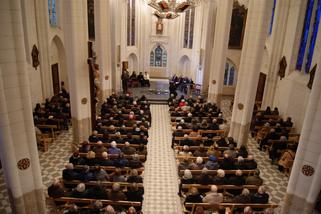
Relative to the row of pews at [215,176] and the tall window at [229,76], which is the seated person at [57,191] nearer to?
the row of pews at [215,176]

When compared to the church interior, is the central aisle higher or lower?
lower

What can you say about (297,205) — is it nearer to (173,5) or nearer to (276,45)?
(173,5)

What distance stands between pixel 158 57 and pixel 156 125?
15.1m

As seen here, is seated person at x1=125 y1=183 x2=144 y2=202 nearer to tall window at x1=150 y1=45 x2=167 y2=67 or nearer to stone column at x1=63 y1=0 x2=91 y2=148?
stone column at x1=63 y1=0 x2=91 y2=148

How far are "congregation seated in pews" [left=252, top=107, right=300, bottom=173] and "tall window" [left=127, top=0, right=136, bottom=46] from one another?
15085 millimetres

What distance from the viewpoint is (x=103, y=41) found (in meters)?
16.6

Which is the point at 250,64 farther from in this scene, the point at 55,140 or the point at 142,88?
the point at 142,88

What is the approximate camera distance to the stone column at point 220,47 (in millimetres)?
16237

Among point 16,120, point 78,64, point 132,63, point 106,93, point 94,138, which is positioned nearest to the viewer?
point 16,120

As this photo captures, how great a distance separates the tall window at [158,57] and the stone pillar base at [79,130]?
714 inches

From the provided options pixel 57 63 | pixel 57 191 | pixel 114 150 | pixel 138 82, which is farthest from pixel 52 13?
pixel 57 191

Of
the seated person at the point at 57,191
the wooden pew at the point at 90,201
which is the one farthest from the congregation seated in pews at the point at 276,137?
the seated person at the point at 57,191

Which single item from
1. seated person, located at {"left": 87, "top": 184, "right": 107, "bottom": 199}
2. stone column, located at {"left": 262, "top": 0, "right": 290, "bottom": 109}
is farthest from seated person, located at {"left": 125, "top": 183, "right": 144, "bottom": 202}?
stone column, located at {"left": 262, "top": 0, "right": 290, "bottom": 109}

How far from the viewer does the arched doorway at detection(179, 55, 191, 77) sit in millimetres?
27727
